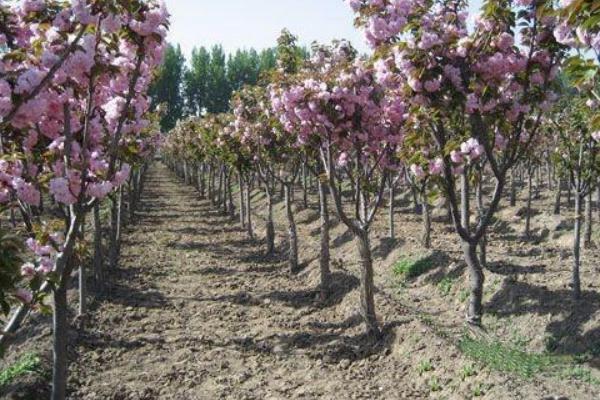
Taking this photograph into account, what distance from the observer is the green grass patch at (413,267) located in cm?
1240

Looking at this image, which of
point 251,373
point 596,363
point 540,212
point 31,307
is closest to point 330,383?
point 251,373

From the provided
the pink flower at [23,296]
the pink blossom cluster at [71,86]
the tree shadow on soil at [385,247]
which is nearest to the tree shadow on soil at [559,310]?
the tree shadow on soil at [385,247]

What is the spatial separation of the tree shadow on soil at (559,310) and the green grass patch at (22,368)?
6949mm

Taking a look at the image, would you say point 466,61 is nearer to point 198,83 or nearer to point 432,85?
point 432,85

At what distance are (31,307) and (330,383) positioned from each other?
14.7 ft

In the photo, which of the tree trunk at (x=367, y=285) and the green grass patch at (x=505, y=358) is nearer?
the green grass patch at (x=505, y=358)

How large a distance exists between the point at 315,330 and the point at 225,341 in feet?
5.15

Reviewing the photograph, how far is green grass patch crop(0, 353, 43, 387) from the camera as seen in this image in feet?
22.4

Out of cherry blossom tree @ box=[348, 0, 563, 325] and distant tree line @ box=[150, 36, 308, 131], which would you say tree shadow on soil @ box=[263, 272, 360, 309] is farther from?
distant tree line @ box=[150, 36, 308, 131]

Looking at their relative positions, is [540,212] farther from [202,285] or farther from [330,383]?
[330,383]

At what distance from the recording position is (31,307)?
411 cm

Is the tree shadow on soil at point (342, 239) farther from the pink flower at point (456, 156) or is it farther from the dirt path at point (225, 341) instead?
the pink flower at point (456, 156)

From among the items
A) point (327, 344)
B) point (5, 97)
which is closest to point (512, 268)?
point (327, 344)

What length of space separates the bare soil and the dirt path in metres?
0.03
